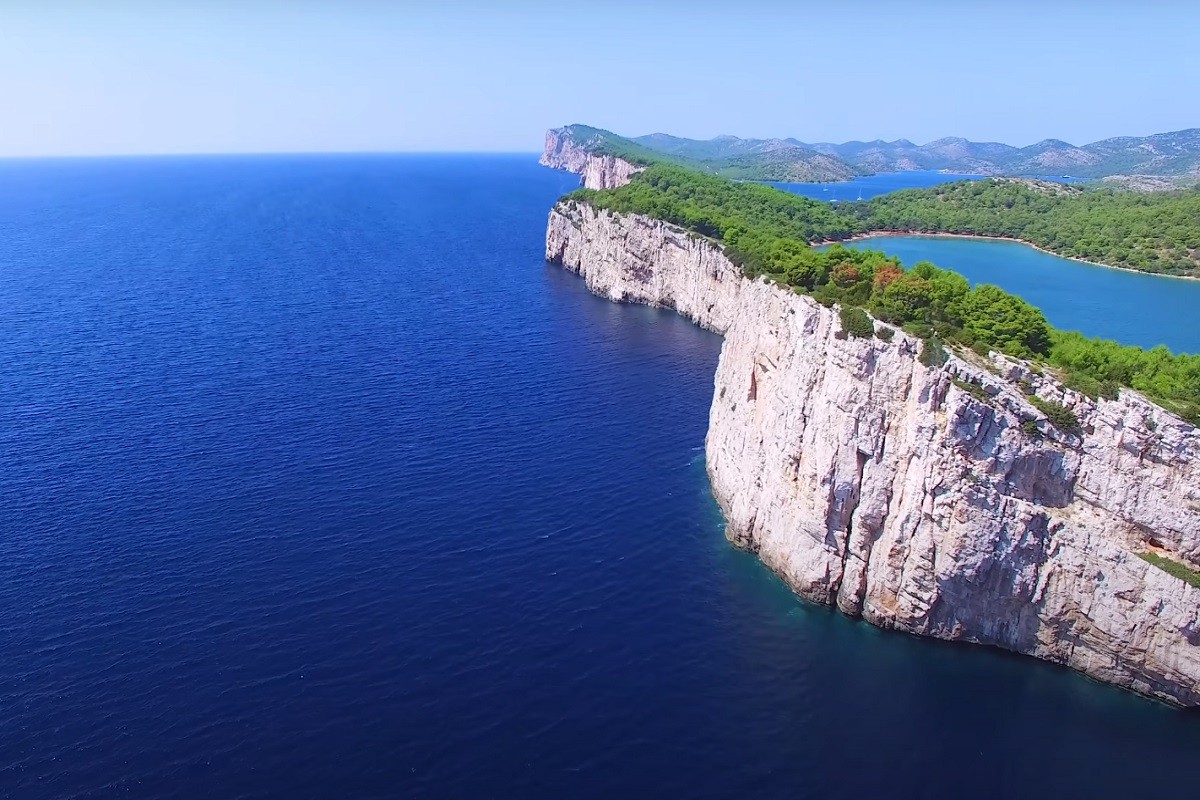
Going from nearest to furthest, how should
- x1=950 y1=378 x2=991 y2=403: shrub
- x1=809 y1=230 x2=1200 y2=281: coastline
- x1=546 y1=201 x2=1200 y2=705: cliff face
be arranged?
x1=546 y1=201 x2=1200 y2=705: cliff face → x1=950 y1=378 x2=991 y2=403: shrub → x1=809 y1=230 x2=1200 y2=281: coastline

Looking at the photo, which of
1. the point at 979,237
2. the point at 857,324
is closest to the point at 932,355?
the point at 857,324

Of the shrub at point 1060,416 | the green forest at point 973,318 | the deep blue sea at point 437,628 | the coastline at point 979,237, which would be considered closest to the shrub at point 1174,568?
the shrub at point 1060,416

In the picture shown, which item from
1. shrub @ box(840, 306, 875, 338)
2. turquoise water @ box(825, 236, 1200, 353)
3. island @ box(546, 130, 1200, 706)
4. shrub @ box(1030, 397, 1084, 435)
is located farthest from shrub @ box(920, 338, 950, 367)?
turquoise water @ box(825, 236, 1200, 353)

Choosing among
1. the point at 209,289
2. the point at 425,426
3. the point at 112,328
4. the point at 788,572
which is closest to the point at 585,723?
the point at 788,572

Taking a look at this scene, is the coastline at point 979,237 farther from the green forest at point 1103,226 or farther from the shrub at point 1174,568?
the shrub at point 1174,568

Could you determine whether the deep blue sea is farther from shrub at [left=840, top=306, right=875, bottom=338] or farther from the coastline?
the coastline

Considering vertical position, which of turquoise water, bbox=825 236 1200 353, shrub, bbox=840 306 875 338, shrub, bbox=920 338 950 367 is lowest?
turquoise water, bbox=825 236 1200 353
